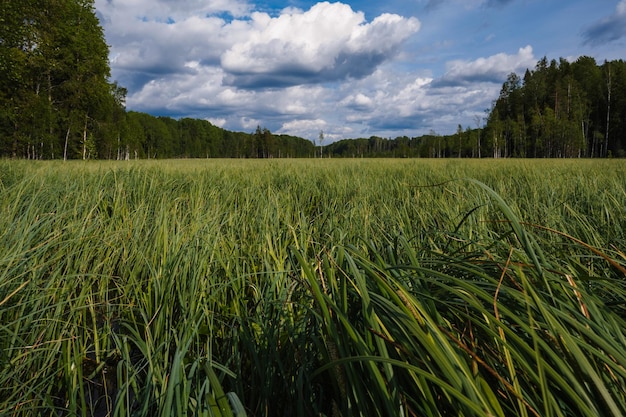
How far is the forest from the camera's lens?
60.7 feet

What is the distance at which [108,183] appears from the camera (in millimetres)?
4156

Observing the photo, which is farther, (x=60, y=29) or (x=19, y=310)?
(x=60, y=29)

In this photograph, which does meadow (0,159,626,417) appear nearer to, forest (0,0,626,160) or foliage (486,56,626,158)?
forest (0,0,626,160)

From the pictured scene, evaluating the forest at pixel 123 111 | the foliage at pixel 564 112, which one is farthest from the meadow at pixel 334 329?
the foliage at pixel 564 112

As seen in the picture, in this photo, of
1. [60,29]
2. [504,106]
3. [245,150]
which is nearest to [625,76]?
[504,106]

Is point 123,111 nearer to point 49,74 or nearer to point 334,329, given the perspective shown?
point 49,74

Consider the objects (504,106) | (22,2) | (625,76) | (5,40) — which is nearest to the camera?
(5,40)

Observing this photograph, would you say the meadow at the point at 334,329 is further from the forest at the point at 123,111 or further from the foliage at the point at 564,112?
the foliage at the point at 564,112

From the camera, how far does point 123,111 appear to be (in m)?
42.3

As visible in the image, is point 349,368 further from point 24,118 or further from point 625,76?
point 625,76

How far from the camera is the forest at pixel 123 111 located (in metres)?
18.5

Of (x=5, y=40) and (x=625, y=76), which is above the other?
(x=625, y=76)

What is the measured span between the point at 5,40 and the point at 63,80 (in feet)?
21.5

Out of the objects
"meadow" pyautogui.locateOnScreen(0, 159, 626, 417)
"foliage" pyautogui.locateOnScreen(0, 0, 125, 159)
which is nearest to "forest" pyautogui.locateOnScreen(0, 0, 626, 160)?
"foliage" pyautogui.locateOnScreen(0, 0, 125, 159)
